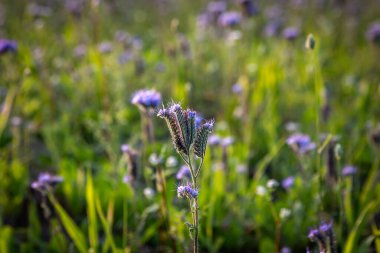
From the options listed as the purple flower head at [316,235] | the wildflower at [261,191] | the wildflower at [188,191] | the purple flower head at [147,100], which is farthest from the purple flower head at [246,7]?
Answer: the wildflower at [188,191]

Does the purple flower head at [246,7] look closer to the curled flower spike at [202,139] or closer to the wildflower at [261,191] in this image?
the wildflower at [261,191]

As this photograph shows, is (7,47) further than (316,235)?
Yes

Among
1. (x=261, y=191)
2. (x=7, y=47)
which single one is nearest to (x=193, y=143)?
(x=261, y=191)

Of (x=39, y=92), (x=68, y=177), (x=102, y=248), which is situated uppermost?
(x=39, y=92)

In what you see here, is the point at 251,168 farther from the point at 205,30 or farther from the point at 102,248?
the point at 205,30

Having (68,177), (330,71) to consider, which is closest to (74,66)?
→ (68,177)

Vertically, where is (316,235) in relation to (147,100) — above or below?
below

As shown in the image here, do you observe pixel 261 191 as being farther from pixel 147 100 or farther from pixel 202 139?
pixel 202 139

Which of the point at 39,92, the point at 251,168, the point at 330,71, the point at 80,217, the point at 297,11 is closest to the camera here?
the point at 80,217
